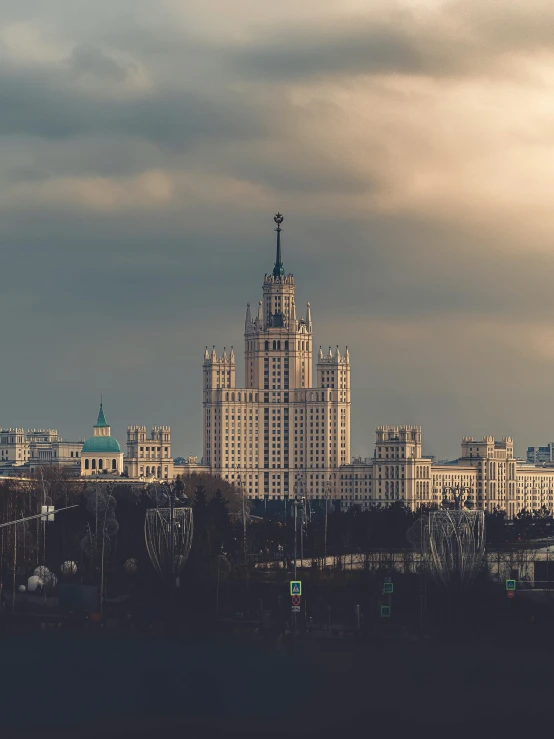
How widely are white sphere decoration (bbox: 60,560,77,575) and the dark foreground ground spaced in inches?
1429

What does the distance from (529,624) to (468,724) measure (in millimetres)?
36680

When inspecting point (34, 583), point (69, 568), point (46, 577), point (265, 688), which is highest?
point (69, 568)

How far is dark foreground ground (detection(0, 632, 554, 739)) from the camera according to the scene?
85438mm

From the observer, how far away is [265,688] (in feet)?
310

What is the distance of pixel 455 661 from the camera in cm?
10431

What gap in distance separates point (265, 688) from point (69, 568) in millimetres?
58087

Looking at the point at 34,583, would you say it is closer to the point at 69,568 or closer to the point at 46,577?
the point at 46,577

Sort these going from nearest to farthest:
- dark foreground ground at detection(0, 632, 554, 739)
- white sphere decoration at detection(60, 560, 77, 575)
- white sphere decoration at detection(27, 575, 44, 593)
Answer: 1. dark foreground ground at detection(0, 632, 554, 739)
2. white sphere decoration at detection(27, 575, 44, 593)
3. white sphere decoration at detection(60, 560, 77, 575)

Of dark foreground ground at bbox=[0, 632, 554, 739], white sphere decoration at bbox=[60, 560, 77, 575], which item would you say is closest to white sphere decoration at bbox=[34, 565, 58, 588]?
white sphere decoration at bbox=[60, 560, 77, 575]

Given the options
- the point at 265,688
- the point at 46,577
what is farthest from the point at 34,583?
the point at 265,688

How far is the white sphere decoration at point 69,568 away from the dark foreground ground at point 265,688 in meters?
36.3

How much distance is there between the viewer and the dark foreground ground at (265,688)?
85438 mm

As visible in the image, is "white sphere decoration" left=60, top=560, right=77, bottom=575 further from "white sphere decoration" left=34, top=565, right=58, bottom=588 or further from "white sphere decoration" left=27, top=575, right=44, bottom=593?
A: "white sphere decoration" left=27, top=575, right=44, bottom=593

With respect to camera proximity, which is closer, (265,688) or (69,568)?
(265,688)
